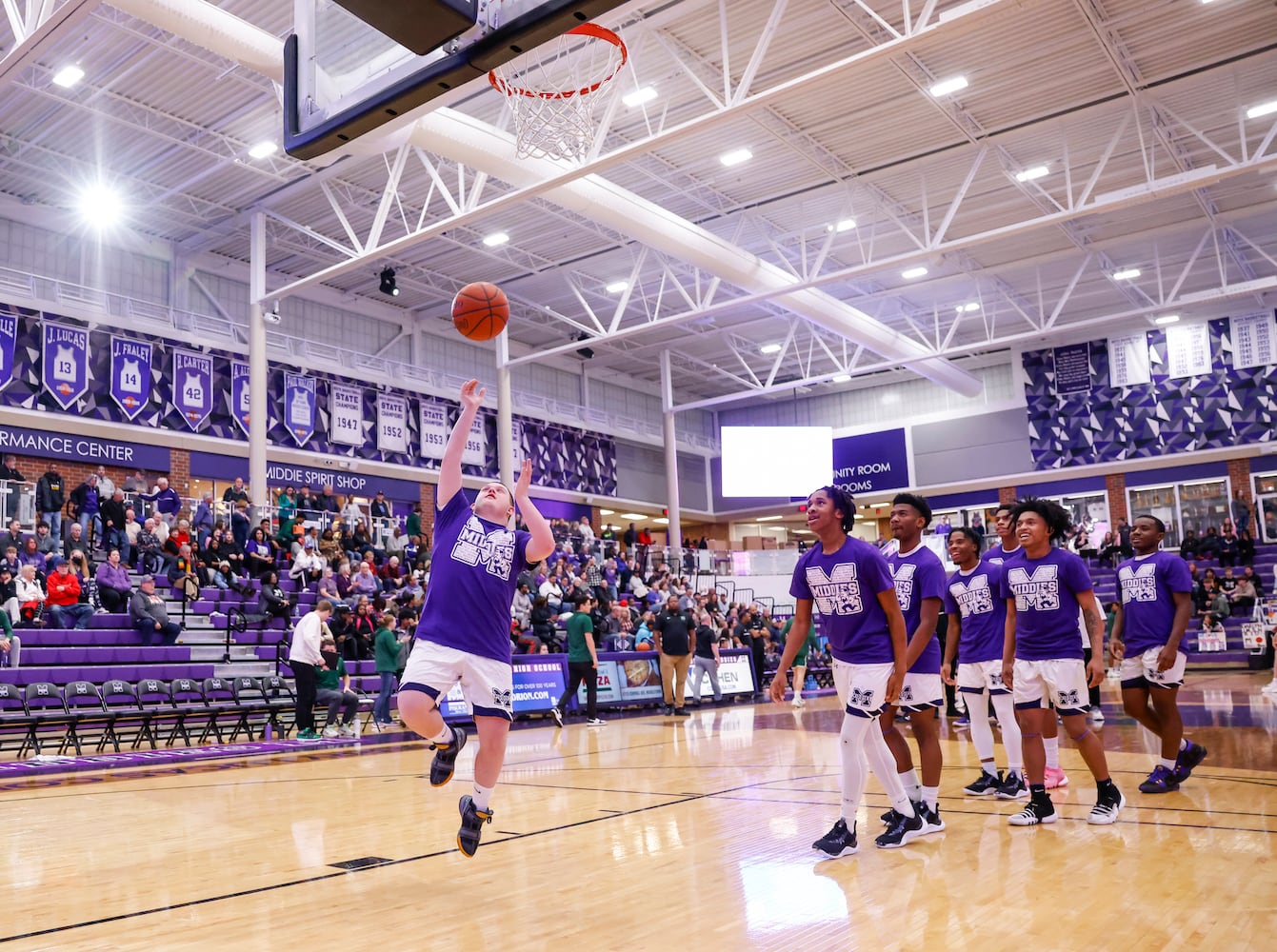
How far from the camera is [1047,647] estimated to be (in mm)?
5914

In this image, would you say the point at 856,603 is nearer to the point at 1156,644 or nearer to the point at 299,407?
the point at 1156,644

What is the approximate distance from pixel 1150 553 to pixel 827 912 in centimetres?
431

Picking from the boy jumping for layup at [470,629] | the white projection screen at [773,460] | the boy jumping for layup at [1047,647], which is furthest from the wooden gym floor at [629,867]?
the white projection screen at [773,460]

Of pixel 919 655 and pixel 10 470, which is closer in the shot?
pixel 919 655

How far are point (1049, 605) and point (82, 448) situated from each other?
791 inches

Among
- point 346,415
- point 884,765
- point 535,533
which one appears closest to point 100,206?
point 346,415

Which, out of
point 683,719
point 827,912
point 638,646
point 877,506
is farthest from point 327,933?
point 877,506

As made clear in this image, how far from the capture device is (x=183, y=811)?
6867 millimetres

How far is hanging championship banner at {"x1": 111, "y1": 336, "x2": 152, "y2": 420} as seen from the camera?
21.1 metres

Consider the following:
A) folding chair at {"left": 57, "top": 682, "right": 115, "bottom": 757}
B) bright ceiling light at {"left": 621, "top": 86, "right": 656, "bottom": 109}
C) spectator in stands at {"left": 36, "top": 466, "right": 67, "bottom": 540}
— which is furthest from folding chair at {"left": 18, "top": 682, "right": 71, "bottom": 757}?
bright ceiling light at {"left": 621, "top": 86, "right": 656, "bottom": 109}

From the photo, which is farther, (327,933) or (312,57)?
(312,57)

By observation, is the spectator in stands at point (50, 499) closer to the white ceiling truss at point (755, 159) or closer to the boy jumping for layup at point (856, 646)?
the white ceiling truss at point (755, 159)

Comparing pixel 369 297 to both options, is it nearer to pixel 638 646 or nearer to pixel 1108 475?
pixel 638 646

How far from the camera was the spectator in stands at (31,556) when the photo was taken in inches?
575
